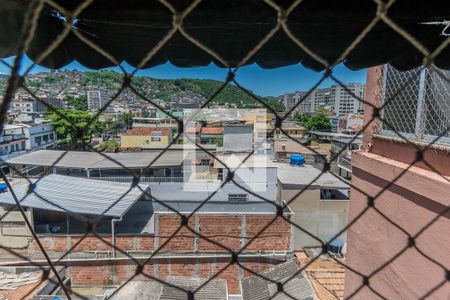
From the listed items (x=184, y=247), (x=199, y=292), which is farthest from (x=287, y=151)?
(x=199, y=292)

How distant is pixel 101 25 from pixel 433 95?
1292 millimetres

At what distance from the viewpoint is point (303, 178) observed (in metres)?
7.84

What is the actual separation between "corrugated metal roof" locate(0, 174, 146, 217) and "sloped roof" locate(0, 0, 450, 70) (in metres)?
4.64

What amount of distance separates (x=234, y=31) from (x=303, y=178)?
24.1 feet

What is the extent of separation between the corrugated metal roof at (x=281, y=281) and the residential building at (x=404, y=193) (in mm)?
2579

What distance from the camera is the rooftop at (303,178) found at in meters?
7.20

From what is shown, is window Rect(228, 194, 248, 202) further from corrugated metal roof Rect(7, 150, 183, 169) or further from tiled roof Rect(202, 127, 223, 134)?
tiled roof Rect(202, 127, 223, 134)

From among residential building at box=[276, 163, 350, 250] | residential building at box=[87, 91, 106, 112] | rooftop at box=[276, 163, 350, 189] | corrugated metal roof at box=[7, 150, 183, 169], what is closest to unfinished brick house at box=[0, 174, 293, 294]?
residential building at box=[276, 163, 350, 250]

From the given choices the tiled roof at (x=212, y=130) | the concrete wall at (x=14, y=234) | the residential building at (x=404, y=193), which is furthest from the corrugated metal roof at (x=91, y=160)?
the residential building at (x=404, y=193)

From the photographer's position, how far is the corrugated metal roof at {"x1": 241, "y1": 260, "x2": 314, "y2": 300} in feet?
12.9

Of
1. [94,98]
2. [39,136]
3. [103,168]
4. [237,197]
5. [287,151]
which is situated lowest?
[237,197]

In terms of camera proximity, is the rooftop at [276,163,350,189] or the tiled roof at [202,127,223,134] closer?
the rooftop at [276,163,350,189]

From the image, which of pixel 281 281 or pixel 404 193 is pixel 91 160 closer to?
pixel 281 281

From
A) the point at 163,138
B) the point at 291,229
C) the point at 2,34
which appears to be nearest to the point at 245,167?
the point at 291,229
